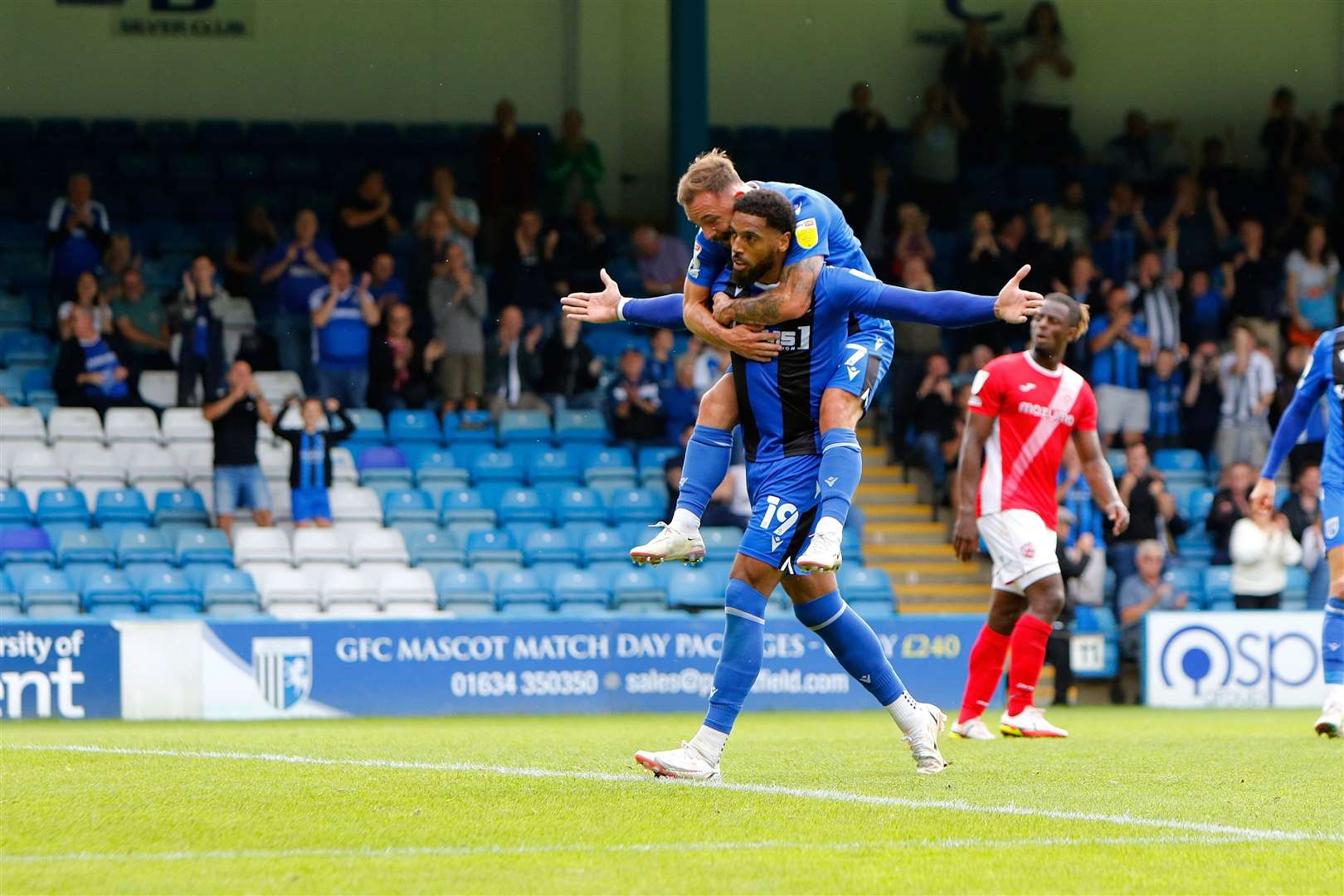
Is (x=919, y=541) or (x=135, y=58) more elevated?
(x=135, y=58)

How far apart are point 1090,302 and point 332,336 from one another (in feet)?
26.8

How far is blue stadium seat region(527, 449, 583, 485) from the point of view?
18.6 metres

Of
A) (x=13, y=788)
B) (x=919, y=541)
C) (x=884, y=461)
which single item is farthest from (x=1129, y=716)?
(x=13, y=788)

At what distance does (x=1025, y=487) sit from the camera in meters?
10.6

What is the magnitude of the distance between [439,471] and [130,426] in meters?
2.95

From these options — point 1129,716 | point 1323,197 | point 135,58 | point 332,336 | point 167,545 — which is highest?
point 135,58

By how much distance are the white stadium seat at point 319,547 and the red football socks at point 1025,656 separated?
Answer: 7.98 metres

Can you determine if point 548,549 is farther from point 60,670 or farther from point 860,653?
point 860,653

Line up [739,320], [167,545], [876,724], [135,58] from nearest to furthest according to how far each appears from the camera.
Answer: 1. [739,320]
2. [876,724]
3. [167,545]
4. [135,58]

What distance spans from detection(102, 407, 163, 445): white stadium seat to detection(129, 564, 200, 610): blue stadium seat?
80.9 inches

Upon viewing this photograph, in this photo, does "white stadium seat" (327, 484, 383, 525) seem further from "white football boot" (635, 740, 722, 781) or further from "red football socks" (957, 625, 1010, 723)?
"white football boot" (635, 740, 722, 781)

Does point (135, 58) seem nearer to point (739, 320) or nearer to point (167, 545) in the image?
point (167, 545)

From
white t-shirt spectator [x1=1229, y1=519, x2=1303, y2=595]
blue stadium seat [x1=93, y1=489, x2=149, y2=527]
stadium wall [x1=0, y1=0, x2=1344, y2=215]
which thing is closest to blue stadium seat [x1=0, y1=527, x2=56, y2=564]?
blue stadium seat [x1=93, y1=489, x2=149, y2=527]

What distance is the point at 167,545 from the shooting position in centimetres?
1666
